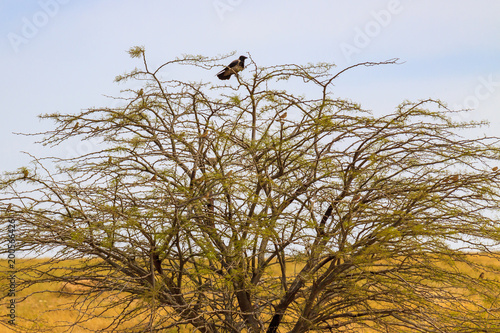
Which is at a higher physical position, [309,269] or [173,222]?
[173,222]

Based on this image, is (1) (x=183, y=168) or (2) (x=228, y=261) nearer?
(2) (x=228, y=261)

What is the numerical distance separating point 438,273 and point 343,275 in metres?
1.21

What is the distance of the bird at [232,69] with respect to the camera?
7.18m

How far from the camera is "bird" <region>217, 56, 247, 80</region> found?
7.18 metres

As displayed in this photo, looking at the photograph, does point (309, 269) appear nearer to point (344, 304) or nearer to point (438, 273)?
point (344, 304)

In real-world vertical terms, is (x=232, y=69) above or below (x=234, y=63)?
below

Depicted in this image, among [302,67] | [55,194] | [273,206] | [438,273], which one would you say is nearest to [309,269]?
[273,206]

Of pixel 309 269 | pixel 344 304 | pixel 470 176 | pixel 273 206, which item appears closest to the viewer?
pixel 470 176

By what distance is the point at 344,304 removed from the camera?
7.71m

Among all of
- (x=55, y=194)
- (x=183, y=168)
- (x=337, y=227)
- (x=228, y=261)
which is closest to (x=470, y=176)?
(x=337, y=227)

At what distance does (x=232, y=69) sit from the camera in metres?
7.10

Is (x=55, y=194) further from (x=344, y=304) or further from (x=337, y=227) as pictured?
(x=344, y=304)

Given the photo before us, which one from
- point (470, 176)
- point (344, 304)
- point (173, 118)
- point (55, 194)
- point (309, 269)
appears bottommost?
point (344, 304)

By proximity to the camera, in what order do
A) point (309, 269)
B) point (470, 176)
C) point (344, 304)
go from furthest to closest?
point (344, 304), point (309, 269), point (470, 176)
